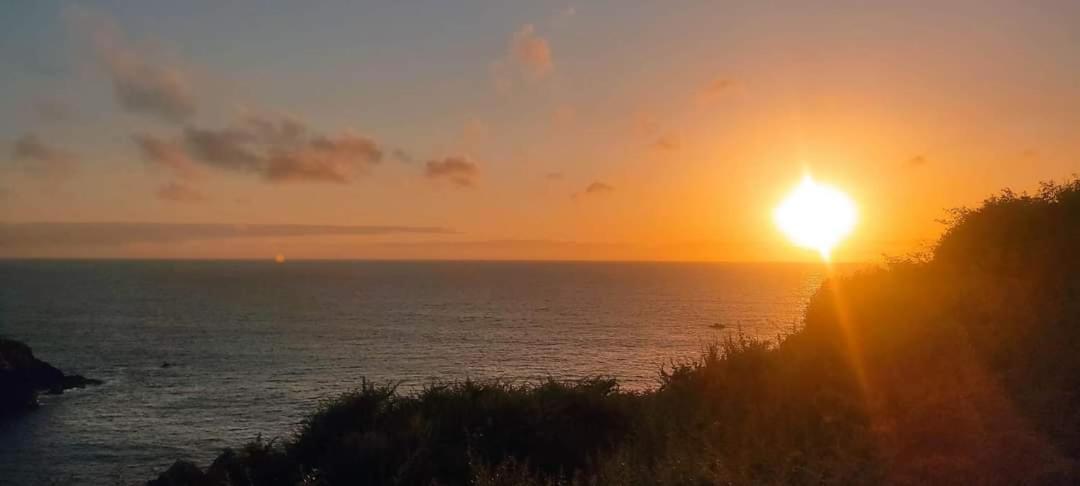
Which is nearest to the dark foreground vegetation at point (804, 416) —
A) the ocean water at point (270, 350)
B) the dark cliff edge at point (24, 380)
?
the ocean water at point (270, 350)

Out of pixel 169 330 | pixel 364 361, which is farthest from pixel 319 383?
pixel 169 330

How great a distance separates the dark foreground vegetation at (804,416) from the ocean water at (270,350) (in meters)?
6.29

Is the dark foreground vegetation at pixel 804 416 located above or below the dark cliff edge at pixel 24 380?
above

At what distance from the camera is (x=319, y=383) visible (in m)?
70.0

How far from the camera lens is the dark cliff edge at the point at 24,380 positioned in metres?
67.6

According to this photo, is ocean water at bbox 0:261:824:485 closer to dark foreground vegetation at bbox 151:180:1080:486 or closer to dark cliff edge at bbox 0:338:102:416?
dark cliff edge at bbox 0:338:102:416

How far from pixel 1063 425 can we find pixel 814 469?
3.57 m

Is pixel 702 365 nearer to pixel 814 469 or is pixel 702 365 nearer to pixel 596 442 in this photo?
pixel 596 442

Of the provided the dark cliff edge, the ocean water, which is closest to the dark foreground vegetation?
the ocean water

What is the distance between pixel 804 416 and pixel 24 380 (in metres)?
81.6

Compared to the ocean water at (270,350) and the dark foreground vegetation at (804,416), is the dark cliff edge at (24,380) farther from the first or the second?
the dark foreground vegetation at (804,416)

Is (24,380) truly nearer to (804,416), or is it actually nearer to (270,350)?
(270,350)

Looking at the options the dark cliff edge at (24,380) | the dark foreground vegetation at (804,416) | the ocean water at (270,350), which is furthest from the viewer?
the dark cliff edge at (24,380)

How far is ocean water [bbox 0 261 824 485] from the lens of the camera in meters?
54.1
